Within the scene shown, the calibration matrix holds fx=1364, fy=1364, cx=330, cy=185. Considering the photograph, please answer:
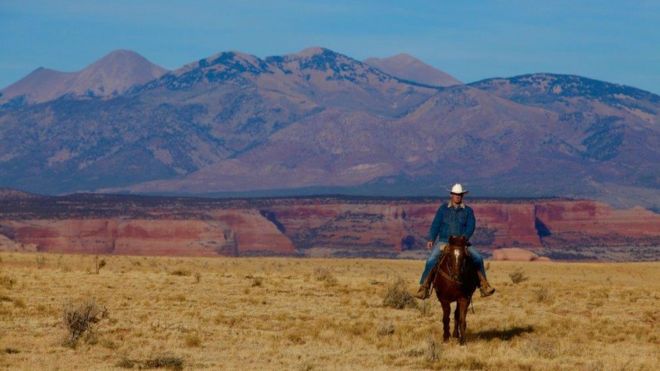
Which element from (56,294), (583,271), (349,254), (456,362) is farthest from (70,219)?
(456,362)

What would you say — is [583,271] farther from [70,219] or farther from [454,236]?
[70,219]

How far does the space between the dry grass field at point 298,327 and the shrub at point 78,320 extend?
0.22ft

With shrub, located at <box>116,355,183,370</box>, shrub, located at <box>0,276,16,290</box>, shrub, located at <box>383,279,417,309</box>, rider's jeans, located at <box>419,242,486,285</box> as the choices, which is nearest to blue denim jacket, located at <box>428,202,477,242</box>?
rider's jeans, located at <box>419,242,486,285</box>

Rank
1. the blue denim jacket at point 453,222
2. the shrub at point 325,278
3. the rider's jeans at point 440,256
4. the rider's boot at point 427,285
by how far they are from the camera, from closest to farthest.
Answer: the rider's jeans at point 440,256 → the blue denim jacket at point 453,222 → the rider's boot at point 427,285 → the shrub at point 325,278

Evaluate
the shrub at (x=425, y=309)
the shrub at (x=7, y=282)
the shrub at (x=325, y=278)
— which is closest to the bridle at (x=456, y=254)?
the shrub at (x=425, y=309)

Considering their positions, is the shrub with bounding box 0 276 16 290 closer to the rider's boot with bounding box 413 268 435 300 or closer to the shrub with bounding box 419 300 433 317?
the shrub with bounding box 419 300 433 317

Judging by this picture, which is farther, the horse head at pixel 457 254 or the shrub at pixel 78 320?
the horse head at pixel 457 254

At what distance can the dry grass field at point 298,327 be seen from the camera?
2262 centimetres

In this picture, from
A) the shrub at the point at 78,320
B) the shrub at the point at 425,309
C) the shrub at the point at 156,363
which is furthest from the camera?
the shrub at the point at 425,309

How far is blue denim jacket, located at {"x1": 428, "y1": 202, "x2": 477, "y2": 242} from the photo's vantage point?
25.6m

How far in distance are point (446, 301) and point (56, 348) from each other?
23.4 ft

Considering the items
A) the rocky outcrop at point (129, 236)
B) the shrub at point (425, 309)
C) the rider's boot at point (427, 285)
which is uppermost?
the rider's boot at point (427, 285)

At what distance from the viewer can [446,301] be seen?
2523 cm

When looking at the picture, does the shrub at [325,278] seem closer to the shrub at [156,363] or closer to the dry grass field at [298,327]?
the dry grass field at [298,327]
